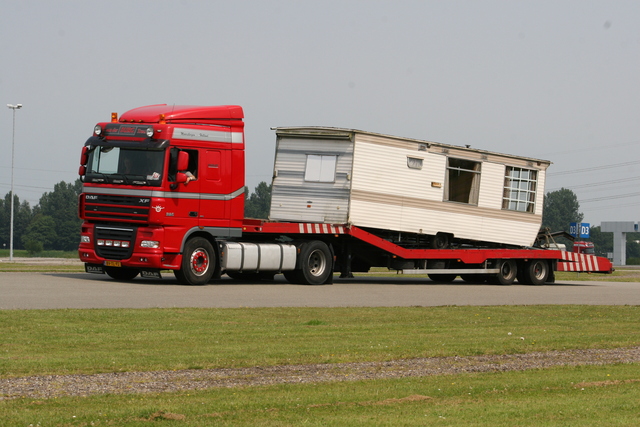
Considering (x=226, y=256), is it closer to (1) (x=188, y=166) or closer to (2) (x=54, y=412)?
(1) (x=188, y=166)

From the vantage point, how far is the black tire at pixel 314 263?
23.8 meters

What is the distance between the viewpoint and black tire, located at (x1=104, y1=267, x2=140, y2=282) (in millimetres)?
22602

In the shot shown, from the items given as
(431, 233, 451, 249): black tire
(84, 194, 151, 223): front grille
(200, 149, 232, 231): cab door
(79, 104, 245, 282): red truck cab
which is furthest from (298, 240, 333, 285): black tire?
(84, 194, 151, 223): front grille

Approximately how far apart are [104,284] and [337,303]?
19.5ft

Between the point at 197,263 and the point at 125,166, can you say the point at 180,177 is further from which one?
the point at 197,263

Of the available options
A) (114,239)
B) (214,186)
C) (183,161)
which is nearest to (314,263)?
(214,186)

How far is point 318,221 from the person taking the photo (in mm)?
24312

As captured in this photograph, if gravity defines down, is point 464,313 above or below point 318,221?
below

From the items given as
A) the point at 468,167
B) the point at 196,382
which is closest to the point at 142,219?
the point at 468,167

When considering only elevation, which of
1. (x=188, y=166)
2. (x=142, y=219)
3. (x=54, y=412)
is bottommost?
(x=54, y=412)

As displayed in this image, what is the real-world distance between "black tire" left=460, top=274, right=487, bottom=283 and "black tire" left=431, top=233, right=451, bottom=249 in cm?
265

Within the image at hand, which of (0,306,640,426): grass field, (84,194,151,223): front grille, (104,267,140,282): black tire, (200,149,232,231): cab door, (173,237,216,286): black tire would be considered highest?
(200,149,232,231): cab door

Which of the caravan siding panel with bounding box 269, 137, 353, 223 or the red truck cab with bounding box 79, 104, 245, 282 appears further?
the caravan siding panel with bounding box 269, 137, 353, 223

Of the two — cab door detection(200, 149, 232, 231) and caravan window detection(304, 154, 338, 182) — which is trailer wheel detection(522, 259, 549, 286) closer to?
caravan window detection(304, 154, 338, 182)
